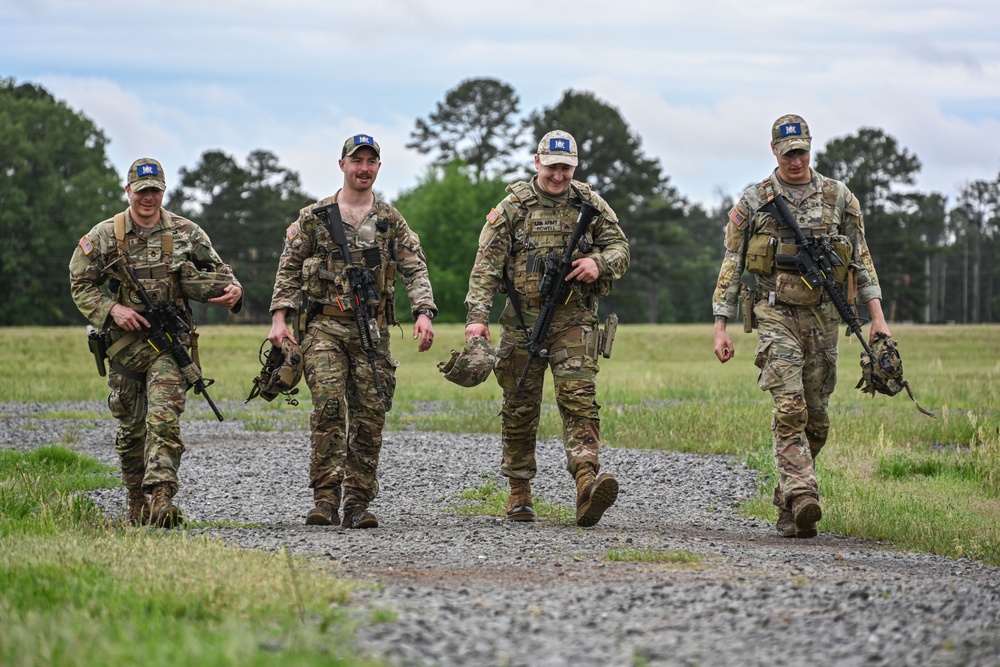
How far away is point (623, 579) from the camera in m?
7.30

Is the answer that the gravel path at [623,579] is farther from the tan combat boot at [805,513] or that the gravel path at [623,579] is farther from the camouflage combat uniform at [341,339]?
the camouflage combat uniform at [341,339]

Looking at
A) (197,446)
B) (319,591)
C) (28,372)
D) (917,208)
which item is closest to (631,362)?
(28,372)

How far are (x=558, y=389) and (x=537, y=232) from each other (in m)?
1.17

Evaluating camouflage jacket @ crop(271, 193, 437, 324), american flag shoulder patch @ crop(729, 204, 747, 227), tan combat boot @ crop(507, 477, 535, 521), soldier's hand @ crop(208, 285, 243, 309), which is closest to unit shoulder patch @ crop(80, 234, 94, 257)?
soldier's hand @ crop(208, 285, 243, 309)

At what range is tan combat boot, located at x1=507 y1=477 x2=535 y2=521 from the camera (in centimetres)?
1046

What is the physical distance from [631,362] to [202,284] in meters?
33.5

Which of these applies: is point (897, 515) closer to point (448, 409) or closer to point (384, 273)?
point (384, 273)

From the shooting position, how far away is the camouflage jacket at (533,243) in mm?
10250

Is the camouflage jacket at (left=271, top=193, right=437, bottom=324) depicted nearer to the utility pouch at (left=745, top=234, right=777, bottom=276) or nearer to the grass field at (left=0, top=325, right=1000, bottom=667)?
the grass field at (left=0, top=325, right=1000, bottom=667)

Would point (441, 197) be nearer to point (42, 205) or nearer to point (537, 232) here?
point (42, 205)

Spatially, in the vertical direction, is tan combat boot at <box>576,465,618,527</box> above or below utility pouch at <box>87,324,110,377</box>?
below

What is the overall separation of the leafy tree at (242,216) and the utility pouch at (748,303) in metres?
83.4

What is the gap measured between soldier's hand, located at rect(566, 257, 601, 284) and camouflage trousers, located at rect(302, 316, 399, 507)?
1.50m

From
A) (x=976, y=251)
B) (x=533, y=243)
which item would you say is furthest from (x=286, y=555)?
(x=976, y=251)
